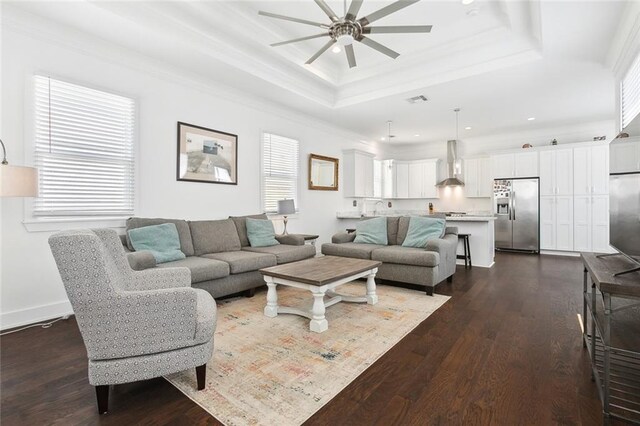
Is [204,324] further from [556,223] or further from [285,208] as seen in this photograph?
[556,223]

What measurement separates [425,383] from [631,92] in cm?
395

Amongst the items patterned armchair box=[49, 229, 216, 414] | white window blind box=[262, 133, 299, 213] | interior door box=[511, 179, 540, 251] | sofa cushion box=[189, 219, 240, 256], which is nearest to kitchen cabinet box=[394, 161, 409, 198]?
interior door box=[511, 179, 540, 251]

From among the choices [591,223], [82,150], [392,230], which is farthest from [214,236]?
[591,223]

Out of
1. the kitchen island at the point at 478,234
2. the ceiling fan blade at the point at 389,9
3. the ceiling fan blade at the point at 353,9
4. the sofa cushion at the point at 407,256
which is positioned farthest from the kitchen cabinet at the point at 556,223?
the ceiling fan blade at the point at 353,9

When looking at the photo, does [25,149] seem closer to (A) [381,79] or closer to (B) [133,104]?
(B) [133,104]

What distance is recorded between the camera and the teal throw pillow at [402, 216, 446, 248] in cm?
422

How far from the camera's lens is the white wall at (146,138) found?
2.80 metres

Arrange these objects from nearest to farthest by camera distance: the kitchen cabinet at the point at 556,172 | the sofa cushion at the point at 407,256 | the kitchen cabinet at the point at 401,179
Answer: the sofa cushion at the point at 407,256 → the kitchen cabinet at the point at 556,172 → the kitchen cabinet at the point at 401,179

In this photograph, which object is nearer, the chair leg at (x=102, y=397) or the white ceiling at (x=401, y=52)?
the chair leg at (x=102, y=397)

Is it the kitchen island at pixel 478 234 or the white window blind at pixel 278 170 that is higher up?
the white window blind at pixel 278 170

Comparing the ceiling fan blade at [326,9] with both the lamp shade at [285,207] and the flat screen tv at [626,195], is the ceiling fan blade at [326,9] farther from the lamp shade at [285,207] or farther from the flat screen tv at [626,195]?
the lamp shade at [285,207]

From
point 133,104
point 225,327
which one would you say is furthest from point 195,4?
point 225,327

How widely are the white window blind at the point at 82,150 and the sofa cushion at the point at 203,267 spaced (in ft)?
3.22

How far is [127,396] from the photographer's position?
1.75 metres
